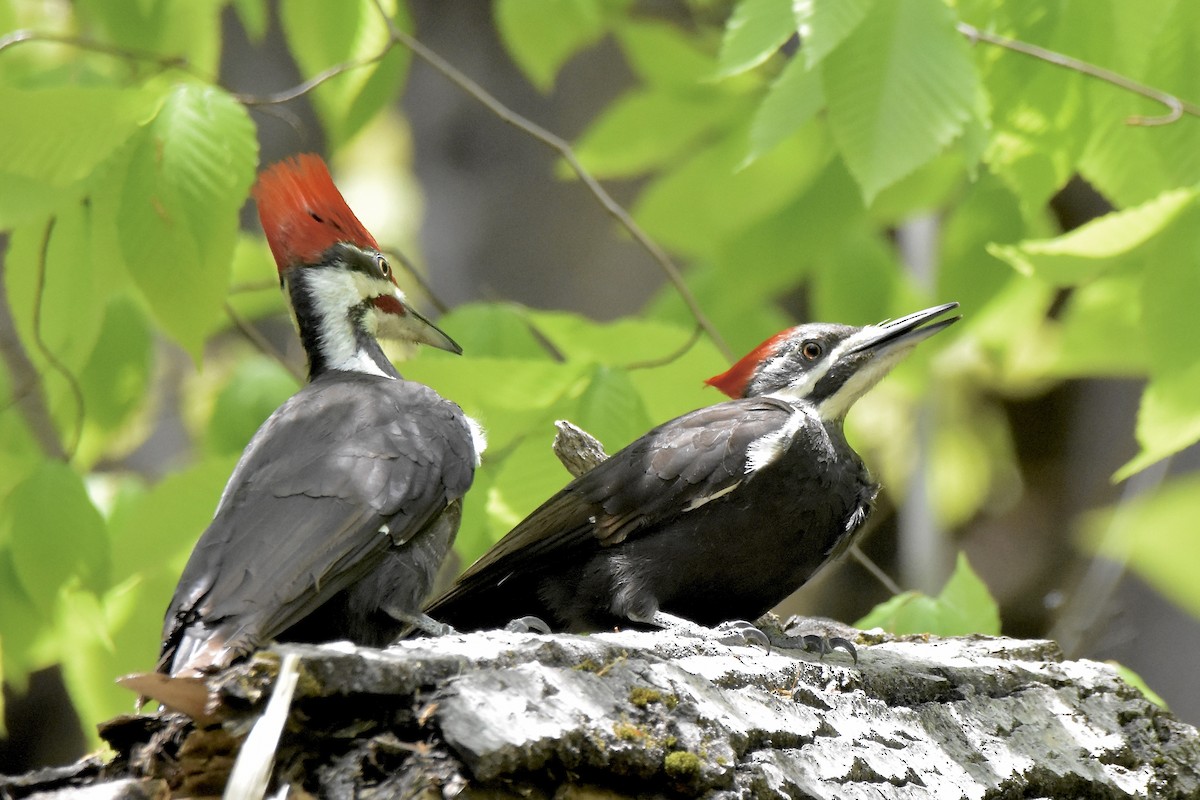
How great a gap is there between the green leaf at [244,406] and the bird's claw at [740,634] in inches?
82.4

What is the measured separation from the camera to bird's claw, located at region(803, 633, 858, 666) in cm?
291

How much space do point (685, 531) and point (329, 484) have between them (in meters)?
0.91

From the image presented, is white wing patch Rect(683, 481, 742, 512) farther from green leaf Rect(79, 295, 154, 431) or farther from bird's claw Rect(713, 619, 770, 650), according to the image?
green leaf Rect(79, 295, 154, 431)

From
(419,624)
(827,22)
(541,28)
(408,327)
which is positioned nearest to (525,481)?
(408,327)

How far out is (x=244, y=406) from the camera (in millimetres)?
4594

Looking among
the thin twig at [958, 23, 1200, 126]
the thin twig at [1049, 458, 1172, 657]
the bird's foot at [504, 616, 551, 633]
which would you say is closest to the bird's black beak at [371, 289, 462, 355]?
the bird's foot at [504, 616, 551, 633]

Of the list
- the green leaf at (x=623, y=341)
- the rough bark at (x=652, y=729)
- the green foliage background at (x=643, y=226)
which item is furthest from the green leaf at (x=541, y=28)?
the rough bark at (x=652, y=729)

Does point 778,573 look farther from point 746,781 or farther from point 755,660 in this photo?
point 746,781

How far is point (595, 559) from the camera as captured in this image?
Answer: 328 cm

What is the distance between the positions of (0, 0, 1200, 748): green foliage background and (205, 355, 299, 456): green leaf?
0.4 inches

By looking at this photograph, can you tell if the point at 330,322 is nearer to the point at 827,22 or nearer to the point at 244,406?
the point at 244,406

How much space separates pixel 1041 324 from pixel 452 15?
392 centimetres

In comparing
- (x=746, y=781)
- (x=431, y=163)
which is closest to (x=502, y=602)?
(x=746, y=781)

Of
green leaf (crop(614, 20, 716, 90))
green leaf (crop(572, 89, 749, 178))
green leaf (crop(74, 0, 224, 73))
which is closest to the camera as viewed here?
green leaf (crop(74, 0, 224, 73))
